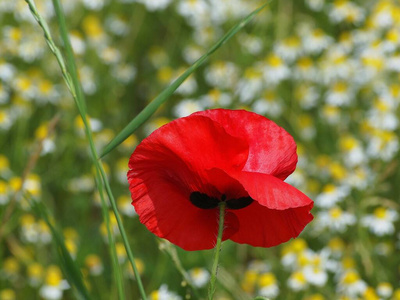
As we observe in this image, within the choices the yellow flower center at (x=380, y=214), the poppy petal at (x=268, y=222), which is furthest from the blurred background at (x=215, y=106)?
the poppy petal at (x=268, y=222)

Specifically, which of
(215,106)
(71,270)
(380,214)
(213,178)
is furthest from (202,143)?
(215,106)

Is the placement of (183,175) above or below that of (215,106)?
below

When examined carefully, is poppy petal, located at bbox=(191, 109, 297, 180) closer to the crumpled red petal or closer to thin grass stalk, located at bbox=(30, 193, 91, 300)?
the crumpled red petal

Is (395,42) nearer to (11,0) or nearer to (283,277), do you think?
(283,277)

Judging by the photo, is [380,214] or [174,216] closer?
[174,216]

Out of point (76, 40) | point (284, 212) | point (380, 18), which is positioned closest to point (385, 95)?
point (380, 18)

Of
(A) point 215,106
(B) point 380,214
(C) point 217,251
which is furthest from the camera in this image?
(A) point 215,106

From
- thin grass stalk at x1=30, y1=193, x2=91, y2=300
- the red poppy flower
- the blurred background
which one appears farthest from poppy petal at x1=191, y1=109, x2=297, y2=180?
the blurred background

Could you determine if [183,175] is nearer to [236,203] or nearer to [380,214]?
[236,203]
